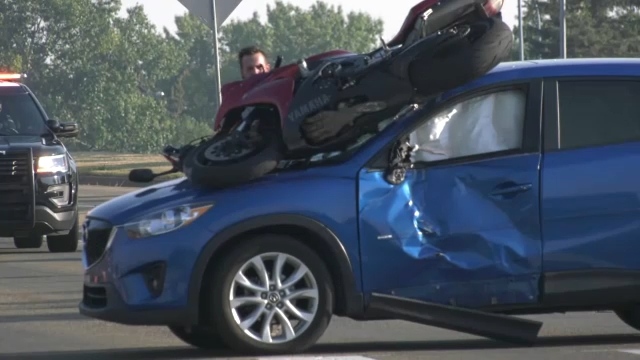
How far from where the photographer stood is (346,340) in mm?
9570

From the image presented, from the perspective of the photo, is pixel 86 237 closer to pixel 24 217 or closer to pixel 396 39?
pixel 396 39

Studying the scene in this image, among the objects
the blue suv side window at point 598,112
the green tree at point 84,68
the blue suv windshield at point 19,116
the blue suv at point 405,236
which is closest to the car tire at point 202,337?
the blue suv at point 405,236

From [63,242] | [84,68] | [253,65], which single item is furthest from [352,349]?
[84,68]

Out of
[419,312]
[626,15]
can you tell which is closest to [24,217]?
[419,312]

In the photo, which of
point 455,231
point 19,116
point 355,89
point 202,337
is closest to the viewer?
point 455,231

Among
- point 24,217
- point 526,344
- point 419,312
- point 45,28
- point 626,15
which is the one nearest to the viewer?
point 419,312

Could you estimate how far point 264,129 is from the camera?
29.6ft

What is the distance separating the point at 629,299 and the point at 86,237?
309 centimetres

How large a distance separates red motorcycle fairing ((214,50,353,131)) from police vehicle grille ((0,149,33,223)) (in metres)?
6.78

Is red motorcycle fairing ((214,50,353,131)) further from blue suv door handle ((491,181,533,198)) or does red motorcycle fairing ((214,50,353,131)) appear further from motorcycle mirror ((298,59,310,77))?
blue suv door handle ((491,181,533,198))

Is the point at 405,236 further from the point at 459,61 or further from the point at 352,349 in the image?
→ the point at 459,61

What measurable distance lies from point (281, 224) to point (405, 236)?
68 cm

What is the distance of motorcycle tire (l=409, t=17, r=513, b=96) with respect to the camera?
858cm

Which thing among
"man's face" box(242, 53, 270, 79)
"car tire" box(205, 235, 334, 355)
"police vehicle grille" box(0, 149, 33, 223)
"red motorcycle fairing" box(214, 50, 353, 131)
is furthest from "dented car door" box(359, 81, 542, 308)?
"police vehicle grille" box(0, 149, 33, 223)
